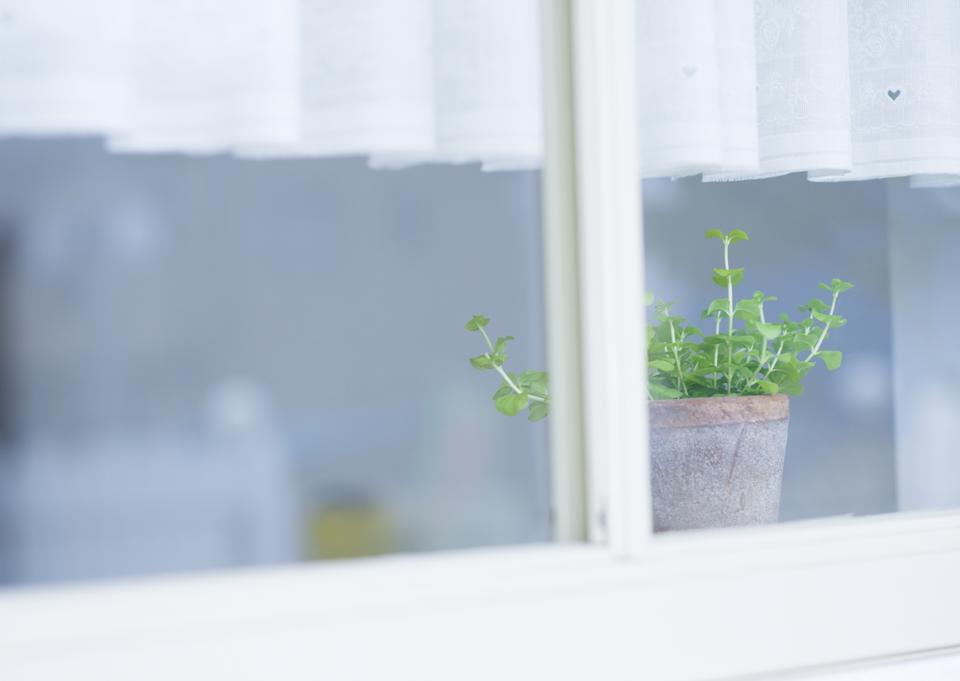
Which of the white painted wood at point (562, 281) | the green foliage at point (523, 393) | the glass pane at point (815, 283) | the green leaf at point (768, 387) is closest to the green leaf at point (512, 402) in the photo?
the green foliage at point (523, 393)

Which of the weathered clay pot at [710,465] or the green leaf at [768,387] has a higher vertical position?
the green leaf at [768,387]

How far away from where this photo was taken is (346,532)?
2844mm

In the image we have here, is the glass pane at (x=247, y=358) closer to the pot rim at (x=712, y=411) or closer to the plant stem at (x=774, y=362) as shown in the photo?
the plant stem at (x=774, y=362)

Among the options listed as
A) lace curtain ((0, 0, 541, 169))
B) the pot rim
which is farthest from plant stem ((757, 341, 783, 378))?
lace curtain ((0, 0, 541, 169))

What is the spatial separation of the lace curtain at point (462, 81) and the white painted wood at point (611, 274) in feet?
0.93

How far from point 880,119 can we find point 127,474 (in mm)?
2165

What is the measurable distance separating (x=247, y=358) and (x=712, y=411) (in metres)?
2.04

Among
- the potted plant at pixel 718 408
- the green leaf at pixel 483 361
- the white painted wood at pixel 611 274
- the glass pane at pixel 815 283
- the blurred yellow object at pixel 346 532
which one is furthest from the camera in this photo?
the blurred yellow object at pixel 346 532

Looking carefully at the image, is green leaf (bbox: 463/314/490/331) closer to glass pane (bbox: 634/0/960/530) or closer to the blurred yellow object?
glass pane (bbox: 634/0/960/530)

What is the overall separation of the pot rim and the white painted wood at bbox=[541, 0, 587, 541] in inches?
11.6

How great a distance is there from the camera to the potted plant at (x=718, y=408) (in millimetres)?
1162

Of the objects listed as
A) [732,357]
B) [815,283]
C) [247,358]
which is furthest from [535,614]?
[247,358]

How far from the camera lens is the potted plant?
116cm

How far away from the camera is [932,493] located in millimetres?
2205
